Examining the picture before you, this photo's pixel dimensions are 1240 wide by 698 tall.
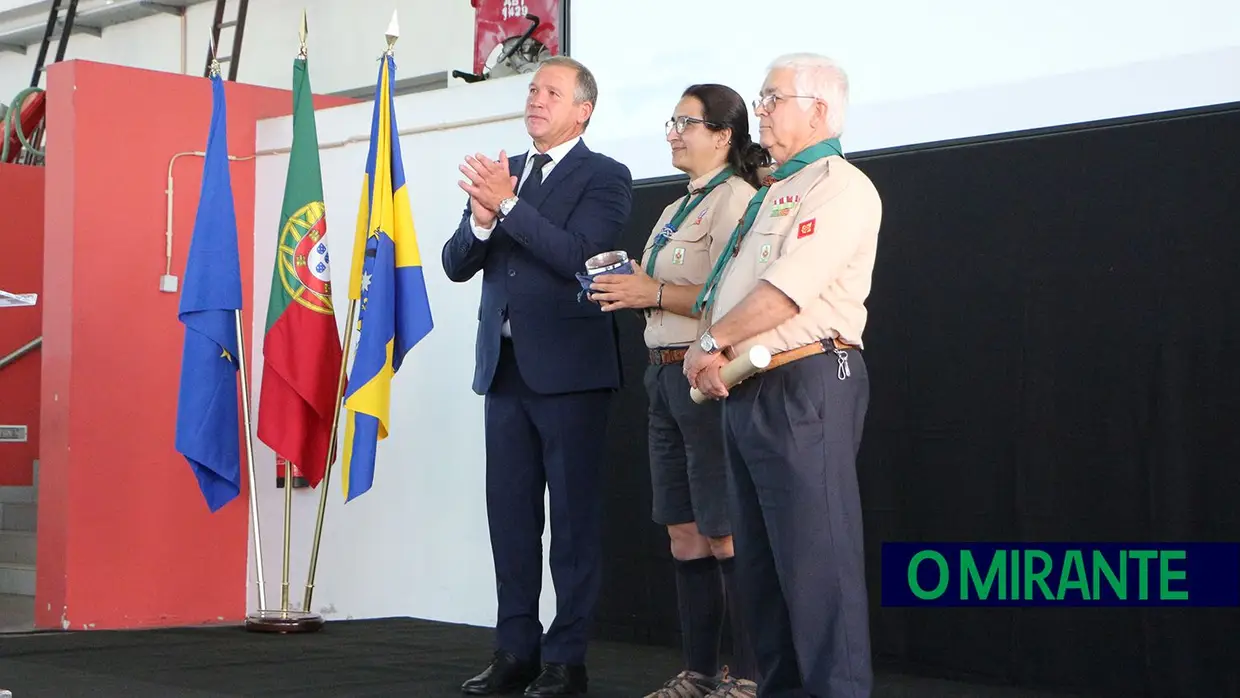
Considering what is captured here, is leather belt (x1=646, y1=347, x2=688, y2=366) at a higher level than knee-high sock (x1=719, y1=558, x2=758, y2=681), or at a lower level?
higher

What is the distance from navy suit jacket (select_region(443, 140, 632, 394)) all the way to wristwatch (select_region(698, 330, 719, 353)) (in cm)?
67

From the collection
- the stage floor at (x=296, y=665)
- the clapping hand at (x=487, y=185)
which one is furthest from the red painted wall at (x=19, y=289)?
the clapping hand at (x=487, y=185)

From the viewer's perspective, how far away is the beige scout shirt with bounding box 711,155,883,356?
2.54 meters

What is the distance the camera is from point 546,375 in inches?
130

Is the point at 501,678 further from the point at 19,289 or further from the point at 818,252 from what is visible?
the point at 19,289

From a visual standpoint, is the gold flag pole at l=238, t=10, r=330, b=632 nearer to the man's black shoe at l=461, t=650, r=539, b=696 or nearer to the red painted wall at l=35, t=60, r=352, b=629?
the red painted wall at l=35, t=60, r=352, b=629

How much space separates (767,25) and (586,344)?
1.26 metres

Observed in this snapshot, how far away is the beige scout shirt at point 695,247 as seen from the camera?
3070 millimetres

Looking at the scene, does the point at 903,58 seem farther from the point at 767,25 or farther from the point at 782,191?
the point at 782,191

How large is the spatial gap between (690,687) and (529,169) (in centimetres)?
129

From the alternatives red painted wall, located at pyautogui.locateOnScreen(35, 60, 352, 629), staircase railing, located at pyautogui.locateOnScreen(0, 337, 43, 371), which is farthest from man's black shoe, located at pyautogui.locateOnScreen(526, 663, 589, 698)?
staircase railing, located at pyautogui.locateOnScreen(0, 337, 43, 371)

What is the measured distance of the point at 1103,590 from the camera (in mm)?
3342

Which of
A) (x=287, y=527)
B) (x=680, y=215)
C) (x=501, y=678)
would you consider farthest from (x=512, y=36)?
(x=501, y=678)

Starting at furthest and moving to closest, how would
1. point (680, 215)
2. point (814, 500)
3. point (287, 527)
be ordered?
point (287, 527), point (680, 215), point (814, 500)
